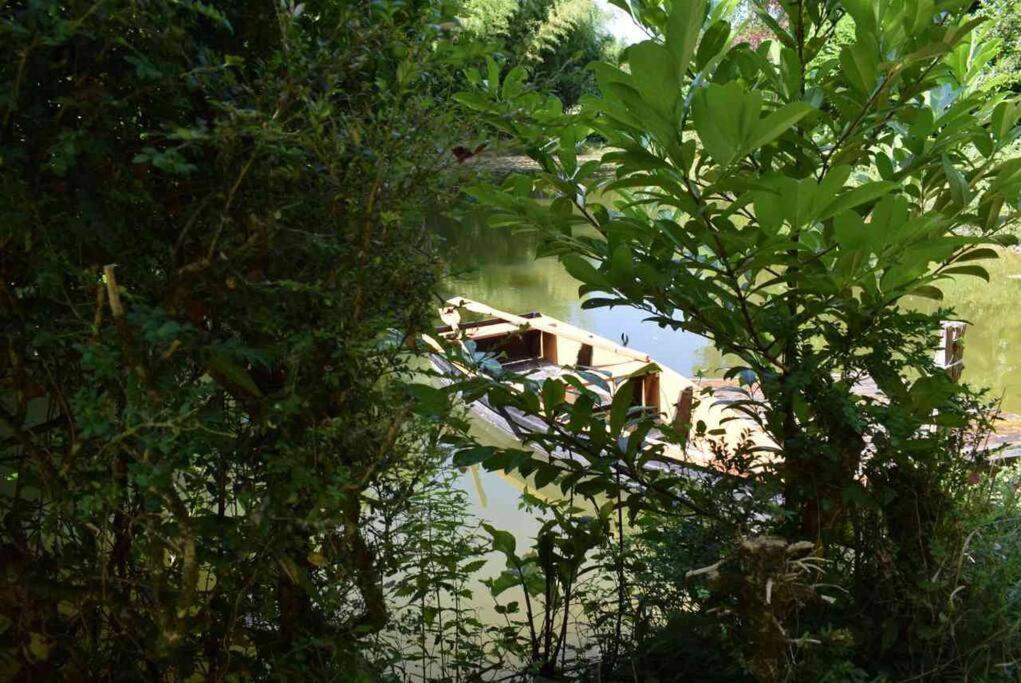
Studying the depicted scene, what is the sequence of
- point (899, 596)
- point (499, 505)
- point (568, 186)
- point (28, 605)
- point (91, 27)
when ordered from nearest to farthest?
1. point (91, 27)
2. point (28, 605)
3. point (568, 186)
4. point (899, 596)
5. point (499, 505)

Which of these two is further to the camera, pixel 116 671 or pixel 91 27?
pixel 116 671

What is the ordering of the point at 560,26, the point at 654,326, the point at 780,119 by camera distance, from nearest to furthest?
the point at 780,119 < the point at 654,326 < the point at 560,26

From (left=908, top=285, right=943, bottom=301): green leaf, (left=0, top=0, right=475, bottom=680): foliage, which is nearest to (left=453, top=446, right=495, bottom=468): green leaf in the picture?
(left=0, top=0, right=475, bottom=680): foliage

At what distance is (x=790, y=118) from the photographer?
106cm

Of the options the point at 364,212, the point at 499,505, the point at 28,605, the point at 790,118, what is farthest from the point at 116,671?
the point at 499,505

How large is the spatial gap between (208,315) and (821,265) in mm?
866

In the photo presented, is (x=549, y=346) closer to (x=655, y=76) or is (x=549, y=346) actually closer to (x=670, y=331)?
(x=670, y=331)

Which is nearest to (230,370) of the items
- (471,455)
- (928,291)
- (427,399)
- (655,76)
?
(427,399)

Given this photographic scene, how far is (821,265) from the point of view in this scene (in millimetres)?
1431

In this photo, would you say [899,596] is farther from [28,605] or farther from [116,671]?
[28,605]

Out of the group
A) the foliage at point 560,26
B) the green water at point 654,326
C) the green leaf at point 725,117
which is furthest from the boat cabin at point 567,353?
the green leaf at point 725,117

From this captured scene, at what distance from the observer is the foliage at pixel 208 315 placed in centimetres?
99

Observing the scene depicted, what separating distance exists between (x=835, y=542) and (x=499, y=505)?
9.88 ft

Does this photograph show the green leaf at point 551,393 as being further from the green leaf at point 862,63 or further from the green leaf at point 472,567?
the green leaf at point 862,63
